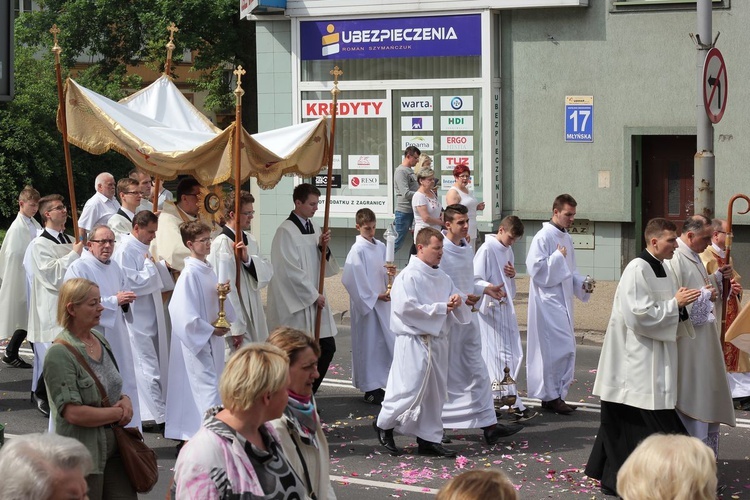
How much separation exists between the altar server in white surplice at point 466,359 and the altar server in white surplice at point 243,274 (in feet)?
4.91

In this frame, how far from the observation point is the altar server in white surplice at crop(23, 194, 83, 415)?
35.9 feet

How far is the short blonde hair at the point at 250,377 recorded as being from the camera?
4.63 metres

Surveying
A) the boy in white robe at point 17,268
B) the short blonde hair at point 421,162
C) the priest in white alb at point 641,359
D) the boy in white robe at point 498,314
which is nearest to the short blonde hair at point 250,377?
the priest in white alb at point 641,359

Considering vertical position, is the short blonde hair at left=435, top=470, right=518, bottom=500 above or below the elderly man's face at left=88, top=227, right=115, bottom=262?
below

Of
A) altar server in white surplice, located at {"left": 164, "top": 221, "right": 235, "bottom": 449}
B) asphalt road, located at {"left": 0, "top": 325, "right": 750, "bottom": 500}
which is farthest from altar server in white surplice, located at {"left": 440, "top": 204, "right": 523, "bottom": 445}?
altar server in white surplice, located at {"left": 164, "top": 221, "right": 235, "bottom": 449}

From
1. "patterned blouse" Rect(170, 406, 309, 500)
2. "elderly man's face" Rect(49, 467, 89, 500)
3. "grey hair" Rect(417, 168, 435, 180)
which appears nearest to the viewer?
"elderly man's face" Rect(49, 467, 89, 500)

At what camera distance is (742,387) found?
11.0 m

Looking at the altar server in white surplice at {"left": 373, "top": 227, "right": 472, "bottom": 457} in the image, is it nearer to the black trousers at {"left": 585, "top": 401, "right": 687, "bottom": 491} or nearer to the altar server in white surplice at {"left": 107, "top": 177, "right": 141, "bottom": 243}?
the black trousers at {"left": 585, "top": 401, "right": 687, "bottom": 491}

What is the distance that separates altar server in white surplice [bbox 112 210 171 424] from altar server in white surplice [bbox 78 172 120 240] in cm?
281

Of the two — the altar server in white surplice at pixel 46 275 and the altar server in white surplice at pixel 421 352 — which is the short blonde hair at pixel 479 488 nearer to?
the altar server in white surplice at pixel 421 352

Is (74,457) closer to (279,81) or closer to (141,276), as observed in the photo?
(141,276)

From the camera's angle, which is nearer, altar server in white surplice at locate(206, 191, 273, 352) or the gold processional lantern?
altar server in white surplice at locate(206, 191, 273, 352)

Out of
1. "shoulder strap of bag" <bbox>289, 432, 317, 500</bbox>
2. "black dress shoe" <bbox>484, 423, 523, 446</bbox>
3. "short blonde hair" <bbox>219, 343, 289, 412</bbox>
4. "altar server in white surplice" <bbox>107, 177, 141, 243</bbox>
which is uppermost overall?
"altar server in white surplice" <bbox>107, 177, 141, 243</bbox>

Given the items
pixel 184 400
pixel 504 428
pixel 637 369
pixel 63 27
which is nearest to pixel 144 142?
pixel 184 400
